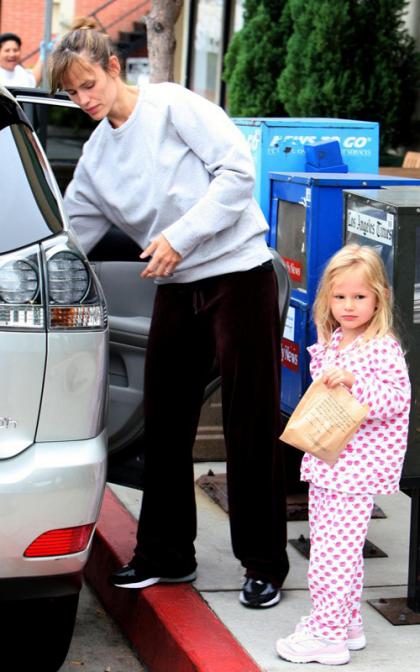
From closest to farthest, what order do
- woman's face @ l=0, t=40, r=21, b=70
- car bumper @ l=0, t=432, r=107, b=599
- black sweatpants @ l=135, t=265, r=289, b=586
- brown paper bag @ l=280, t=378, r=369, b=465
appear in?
car bumper @ l=0, t=432, r=107, b=599 → brown paper bag @ l=280, t=378, r=369, b=465 → black sweatpants @ l=135, t=265, r=289, b=586 → woman's face @ l=0, t=40, r=21, b=70

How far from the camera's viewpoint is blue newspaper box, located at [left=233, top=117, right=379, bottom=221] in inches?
187

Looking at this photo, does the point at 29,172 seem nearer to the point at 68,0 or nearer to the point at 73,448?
the point at 73,448

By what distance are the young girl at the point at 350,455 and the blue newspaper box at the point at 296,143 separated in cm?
136

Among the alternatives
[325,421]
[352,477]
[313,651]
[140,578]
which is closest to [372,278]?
[325,421]

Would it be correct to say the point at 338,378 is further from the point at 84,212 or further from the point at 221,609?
the point at 84,212

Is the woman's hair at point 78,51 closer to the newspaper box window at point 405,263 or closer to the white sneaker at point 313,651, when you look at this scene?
the newspaper box window at point 405,263

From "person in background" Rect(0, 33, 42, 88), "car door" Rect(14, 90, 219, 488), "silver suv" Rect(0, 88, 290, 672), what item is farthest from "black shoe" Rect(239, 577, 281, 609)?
"person in background" Rect(0, 33, 42, 88)

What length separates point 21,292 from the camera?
296 cm

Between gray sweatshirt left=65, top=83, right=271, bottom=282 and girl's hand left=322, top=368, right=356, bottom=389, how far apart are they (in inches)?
20.9

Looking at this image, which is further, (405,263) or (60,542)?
(405,263)

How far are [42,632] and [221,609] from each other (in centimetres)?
59

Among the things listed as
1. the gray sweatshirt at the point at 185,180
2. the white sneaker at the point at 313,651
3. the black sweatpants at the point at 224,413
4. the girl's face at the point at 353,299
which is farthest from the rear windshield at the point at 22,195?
the white sneaker at the point at 313,651

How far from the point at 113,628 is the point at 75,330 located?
145cm

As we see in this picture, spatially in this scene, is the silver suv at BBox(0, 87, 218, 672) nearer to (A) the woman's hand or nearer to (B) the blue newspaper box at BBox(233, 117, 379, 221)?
(A) the woman's hand
